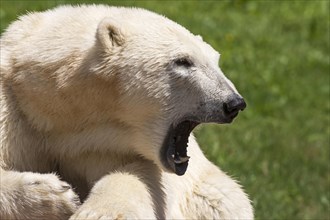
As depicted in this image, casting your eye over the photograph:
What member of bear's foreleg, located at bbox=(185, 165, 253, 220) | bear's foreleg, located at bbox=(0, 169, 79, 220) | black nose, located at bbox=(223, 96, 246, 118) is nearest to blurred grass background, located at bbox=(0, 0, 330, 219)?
bear's foreleg, located at bbox=(185, 165, 253, 220)

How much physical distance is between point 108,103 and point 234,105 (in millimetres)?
603

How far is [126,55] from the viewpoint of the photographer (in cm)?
446

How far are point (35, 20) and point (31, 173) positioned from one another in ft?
2.73

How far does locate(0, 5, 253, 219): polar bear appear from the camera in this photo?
441 centimetres

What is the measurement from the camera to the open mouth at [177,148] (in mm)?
4390

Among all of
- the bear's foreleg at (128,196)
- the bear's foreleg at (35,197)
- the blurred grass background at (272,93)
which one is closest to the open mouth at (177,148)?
the bear's foreleg at (128,196)

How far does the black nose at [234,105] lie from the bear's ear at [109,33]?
603 millimetres

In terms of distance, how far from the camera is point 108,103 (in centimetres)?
446

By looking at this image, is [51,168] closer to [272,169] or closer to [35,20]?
[35,20]

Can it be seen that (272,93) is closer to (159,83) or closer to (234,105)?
(159,83)

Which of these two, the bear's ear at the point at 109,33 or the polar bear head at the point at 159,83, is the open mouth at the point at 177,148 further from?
the bear's ear at the point at 109,33

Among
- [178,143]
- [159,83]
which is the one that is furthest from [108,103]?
[178,143]

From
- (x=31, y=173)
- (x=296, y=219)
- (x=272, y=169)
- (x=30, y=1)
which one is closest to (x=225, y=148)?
(x=272, y=169)

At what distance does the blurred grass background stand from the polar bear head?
2760 mm
